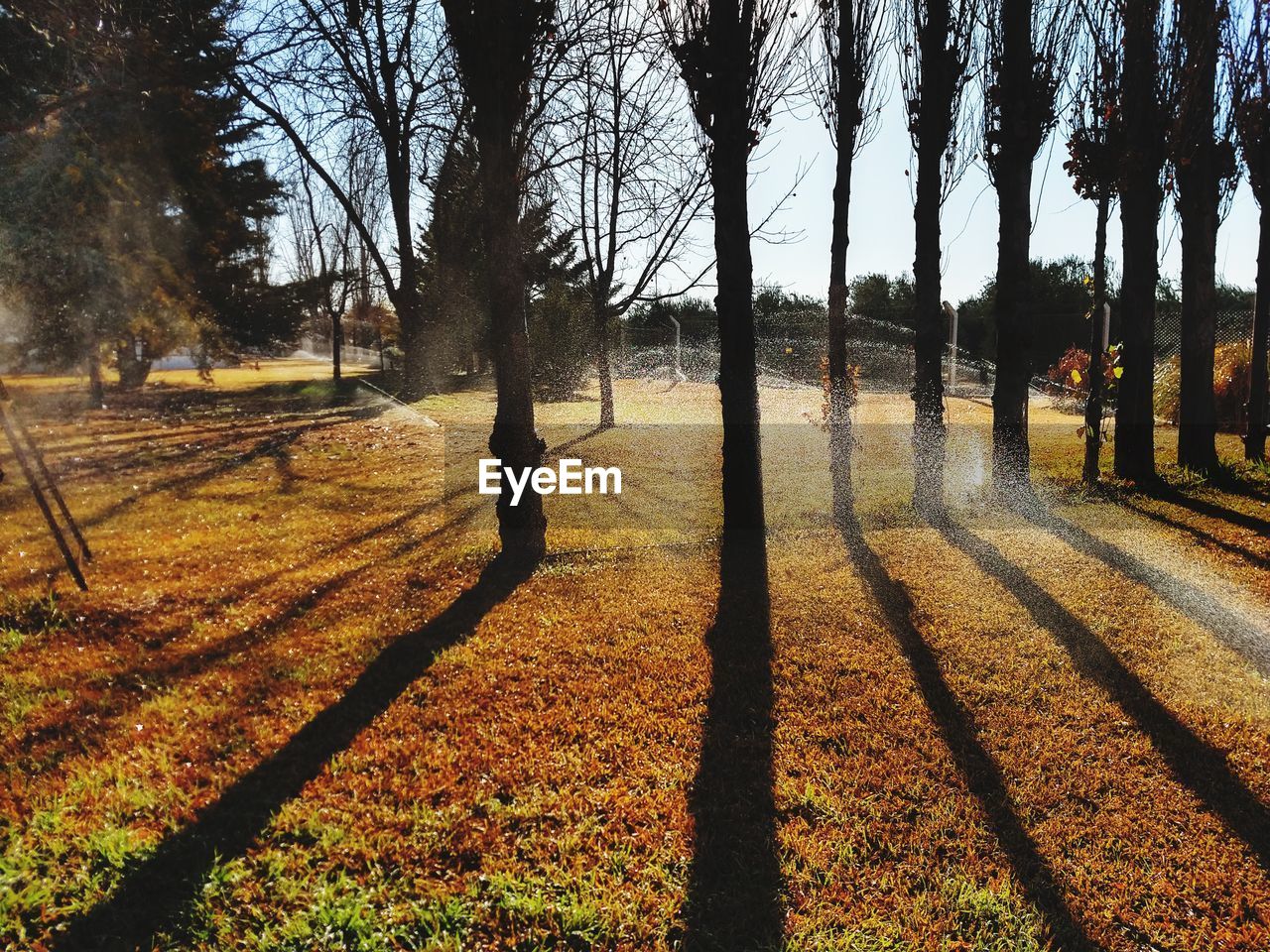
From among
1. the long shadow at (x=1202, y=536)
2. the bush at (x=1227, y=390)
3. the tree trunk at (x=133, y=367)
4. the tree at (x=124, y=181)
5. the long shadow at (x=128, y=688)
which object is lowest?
the long shadow at (x=128, y=688)

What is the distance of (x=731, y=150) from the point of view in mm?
4992

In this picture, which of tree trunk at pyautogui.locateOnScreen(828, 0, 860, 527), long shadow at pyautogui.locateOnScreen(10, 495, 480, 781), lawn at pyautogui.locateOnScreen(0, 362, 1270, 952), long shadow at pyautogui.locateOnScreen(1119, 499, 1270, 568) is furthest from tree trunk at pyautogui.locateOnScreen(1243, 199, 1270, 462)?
long shadow at pyautogui.locateOnScreen(10, 495, 480, 781)

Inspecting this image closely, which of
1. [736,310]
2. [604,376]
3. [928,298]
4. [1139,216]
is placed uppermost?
[1139,216]

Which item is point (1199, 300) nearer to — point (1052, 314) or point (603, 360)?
point (603, 360)

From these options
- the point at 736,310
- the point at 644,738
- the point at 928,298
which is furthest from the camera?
the point at 928,298

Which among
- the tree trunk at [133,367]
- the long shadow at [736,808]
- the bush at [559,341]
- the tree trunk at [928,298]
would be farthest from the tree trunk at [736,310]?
the tree trunk at [133,367]

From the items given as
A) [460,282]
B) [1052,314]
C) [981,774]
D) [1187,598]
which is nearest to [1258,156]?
[1187,598]

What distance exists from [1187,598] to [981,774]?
281cm

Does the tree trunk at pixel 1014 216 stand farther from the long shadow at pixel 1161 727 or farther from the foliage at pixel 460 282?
the foliage at pixel 460 282

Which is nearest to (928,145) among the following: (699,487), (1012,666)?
(699,487)

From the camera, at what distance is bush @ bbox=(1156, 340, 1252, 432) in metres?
10.4

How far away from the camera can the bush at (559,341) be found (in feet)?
57.4

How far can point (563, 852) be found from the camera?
2.13 meters

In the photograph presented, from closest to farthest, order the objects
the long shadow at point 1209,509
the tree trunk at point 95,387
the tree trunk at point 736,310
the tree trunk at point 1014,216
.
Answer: the tree trunk at point 736,310 < the long shadow at point 1209,509 < the tree trunk at point 1014,216 < the tree trunk at point 95,387
